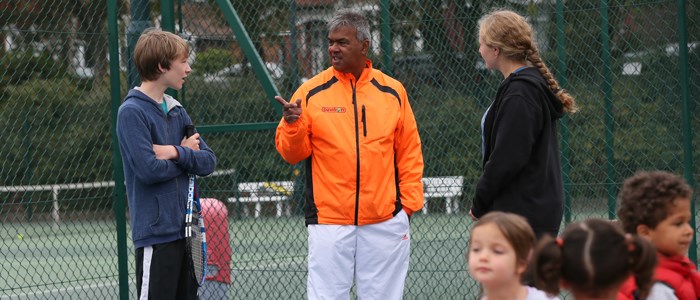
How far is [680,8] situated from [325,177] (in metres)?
2.49

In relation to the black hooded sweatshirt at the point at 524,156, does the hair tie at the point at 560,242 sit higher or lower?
lower

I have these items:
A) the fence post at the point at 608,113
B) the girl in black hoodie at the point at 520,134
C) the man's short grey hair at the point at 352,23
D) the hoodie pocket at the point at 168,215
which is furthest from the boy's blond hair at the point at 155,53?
the fence post at the point at 608,113

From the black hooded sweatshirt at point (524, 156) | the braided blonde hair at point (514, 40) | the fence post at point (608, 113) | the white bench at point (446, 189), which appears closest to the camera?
the black hooded sweatshirt at point (524, 156)

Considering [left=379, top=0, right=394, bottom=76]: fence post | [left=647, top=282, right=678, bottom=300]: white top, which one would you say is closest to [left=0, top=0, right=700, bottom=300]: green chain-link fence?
[left=379, top=0, right=394, bottom=76]: fence post

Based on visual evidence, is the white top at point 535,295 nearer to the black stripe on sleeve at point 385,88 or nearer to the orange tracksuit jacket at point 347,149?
the orange tracksuit jacket at point 347,149

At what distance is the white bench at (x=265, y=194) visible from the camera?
7.72 metres

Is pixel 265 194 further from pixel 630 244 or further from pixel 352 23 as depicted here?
pixel 630 244

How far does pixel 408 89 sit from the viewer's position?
23.7 feet

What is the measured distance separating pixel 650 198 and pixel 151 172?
2256 millimetres

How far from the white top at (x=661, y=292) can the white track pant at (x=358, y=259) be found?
1933 millimetres

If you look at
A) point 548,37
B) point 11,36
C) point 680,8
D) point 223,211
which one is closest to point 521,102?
point 680,8

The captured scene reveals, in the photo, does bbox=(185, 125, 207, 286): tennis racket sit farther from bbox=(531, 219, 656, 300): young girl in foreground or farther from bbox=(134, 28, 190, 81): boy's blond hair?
bbox=(531, 219, 656, 300): young girl in foreground

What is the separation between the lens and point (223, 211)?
6957mm

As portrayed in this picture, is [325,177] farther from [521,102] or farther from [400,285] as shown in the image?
[521,102]
